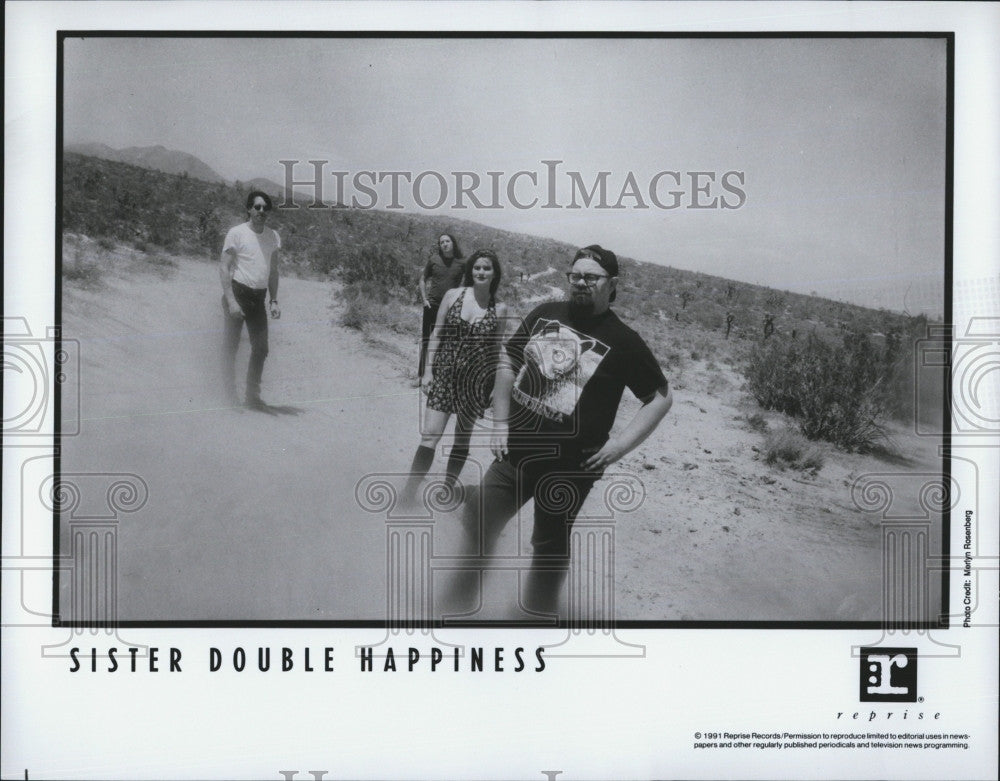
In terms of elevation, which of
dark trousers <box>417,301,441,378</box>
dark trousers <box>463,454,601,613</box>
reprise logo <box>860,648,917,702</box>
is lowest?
reprise logo <box>860,648,917,702</box>

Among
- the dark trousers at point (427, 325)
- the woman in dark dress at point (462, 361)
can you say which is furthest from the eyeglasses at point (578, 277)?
the dark trousers at point (427, 325)

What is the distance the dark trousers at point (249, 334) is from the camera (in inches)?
162

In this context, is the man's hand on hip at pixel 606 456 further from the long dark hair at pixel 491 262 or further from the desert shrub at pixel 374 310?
the desert shrub at pixel 374 310

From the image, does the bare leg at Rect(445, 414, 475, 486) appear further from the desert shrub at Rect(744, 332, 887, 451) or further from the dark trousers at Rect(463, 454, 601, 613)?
the desert shrub at Rect(744, 332, 887, 451)

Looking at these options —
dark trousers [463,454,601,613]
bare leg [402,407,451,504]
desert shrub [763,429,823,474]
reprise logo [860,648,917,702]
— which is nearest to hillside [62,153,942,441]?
desert shrub [763,429,823,474]

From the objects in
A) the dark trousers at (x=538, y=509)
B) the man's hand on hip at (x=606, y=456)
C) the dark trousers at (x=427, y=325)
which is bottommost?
the dark trousers at (x=538, y=509)

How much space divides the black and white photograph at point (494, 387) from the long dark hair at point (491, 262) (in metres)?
→ 0.02

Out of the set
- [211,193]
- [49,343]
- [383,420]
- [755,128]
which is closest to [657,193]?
[755,128]

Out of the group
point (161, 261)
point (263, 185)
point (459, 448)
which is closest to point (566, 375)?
point (459, 448)

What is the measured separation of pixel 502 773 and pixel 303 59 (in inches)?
121

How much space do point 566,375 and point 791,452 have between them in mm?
988

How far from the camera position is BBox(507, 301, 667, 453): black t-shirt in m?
4.08

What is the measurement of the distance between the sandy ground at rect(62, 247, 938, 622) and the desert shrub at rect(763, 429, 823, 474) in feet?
0.15

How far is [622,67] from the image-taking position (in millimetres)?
4117
